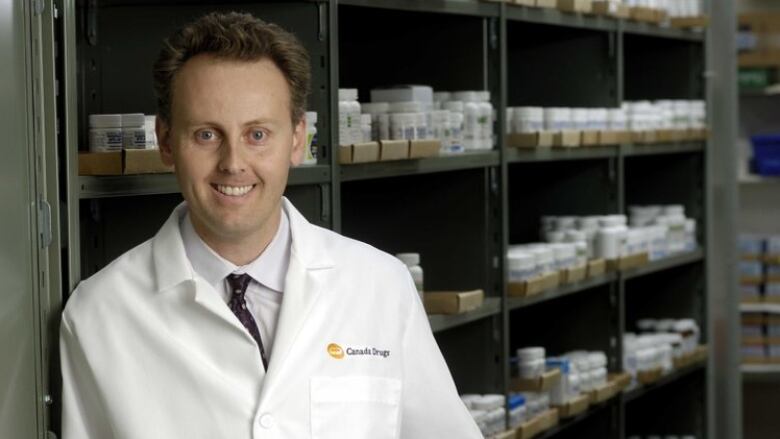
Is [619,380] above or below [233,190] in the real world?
below

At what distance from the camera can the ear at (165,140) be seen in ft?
9.00

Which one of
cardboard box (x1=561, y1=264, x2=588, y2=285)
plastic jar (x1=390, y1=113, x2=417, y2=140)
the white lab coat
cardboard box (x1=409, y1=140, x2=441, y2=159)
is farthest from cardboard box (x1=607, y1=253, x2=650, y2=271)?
the white lab coat

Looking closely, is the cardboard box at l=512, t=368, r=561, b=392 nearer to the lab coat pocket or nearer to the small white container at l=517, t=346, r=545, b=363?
the small white container at l=517, t=346, r=545, b=363

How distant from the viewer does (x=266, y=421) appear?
2.60 m

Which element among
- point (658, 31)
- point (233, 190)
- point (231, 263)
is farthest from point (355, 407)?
point (658, 31)

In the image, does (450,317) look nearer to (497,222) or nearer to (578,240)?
(497,222)

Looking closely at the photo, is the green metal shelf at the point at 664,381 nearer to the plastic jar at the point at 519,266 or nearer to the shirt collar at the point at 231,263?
the plastic jar at the point at 519,266

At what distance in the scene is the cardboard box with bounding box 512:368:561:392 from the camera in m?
5.24

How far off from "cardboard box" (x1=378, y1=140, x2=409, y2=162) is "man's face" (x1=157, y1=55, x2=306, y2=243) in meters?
1.41

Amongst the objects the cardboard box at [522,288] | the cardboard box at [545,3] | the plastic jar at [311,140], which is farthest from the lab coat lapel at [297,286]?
the cardboard box at [545,3]

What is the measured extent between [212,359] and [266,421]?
160 millimetres

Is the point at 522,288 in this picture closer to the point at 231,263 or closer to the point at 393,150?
the point at 393,150

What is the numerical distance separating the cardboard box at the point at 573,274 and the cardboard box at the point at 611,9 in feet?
3.35

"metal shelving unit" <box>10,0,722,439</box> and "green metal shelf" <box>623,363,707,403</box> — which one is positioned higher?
"metal shelving unit" <box>10,0,722,439</box>
